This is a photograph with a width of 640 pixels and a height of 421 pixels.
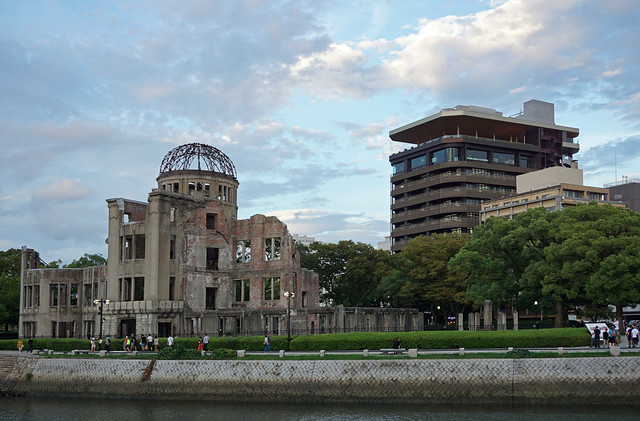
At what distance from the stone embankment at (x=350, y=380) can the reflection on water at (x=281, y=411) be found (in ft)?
2.43

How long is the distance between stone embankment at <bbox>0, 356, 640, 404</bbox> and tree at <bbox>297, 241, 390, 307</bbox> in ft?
158

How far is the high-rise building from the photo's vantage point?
12962 centimetres

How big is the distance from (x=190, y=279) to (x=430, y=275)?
3020 cm

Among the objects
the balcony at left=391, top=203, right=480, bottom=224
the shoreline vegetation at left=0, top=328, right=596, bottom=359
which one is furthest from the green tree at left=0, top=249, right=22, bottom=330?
the balcony at left=391, top=203, right=480, bottom=224

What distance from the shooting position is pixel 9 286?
88562 millimetres

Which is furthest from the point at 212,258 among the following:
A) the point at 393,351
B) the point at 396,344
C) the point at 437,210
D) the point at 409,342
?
the point at 437,210

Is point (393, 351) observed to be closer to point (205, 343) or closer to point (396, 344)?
point (396, 344)

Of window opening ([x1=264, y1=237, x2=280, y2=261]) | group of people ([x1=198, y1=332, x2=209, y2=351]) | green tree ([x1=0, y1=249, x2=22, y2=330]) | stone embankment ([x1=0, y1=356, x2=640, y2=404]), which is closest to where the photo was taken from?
stone embankment ([x1=0, y1=356, x2=640, y2=404])

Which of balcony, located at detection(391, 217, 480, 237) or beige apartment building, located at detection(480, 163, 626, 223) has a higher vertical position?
beige apartment building, located at detection(480, 163, 626, 223)

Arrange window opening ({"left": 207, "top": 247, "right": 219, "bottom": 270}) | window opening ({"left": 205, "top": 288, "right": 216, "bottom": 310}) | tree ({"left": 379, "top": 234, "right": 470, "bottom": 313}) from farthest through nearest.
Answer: tree ({"left": 379, "top": 234, "right": 470, "bottom": 313}) → window opening ({"left": 207, "top": 247, "right": 219, "bottom": 270}) → window opening ({"left": 205, "top": 288, "right": 216, "bottom": 310})

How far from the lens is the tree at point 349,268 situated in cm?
9231

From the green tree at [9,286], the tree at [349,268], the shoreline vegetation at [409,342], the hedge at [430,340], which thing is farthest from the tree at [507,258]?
the green tree at [9,286]

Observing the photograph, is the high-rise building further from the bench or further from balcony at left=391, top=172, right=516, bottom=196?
the bench

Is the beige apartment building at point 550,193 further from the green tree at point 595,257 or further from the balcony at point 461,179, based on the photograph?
the green tree at point 595,257
